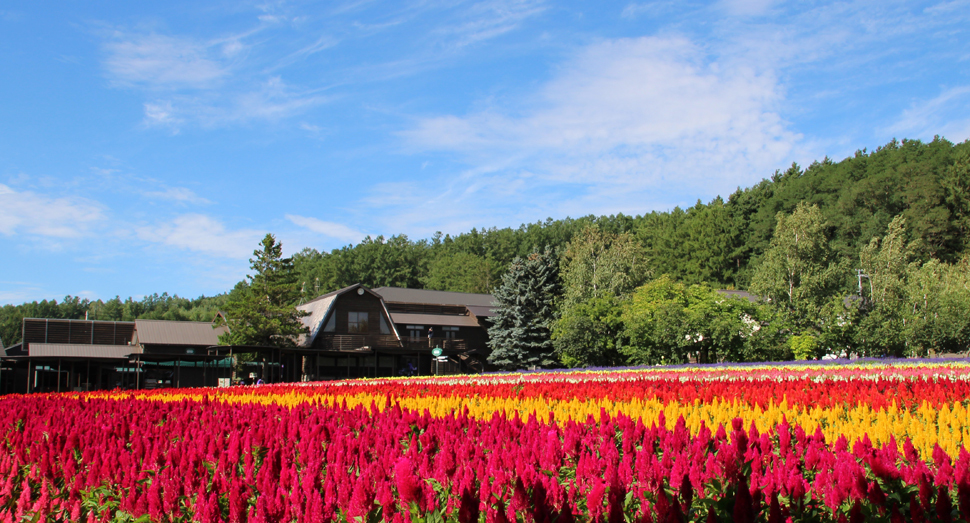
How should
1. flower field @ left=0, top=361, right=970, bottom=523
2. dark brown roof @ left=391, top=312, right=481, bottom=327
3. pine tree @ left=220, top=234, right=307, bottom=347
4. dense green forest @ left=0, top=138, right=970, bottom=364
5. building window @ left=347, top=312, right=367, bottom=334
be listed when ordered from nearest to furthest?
1. flower field @ left=0, top=361, right=970, bottom=523
2. dense green forest @ left=0, top=138, right=970, bottom=364
3. pine tree @ left=220, top=234, right=307, bottom=347
4. building window @ left=347, top=312, right=367, bottom=334
5. dark brown roof @ left=391, top=312, right=481, bottom=327

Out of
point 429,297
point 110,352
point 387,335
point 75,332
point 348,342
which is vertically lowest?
point 110,352

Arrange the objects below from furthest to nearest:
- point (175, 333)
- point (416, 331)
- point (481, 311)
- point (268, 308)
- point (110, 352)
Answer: point (481, 311) → point (416, 331) → point (110, 352) → point (175, 333) → point (268, 308)

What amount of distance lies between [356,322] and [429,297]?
10.2 meters

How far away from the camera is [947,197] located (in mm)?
69688

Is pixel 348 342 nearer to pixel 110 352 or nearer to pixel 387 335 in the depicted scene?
pixel 387 335

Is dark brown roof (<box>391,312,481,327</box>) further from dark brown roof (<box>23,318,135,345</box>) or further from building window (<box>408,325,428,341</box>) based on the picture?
dark brown roof (<box>23,318,135,345</box>)

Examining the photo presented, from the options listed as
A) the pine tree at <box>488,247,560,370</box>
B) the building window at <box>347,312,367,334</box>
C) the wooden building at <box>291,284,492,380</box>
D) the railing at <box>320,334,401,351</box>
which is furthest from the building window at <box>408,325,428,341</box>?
the pine tree at <box>488,247,560,370</box>

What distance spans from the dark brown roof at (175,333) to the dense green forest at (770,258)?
27.4 feet

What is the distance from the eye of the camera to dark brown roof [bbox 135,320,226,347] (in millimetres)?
48406

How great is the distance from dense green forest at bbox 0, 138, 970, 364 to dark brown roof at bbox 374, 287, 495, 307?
7.19 metres

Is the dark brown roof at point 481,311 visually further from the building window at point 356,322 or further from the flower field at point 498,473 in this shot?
the flower field at point 498,473

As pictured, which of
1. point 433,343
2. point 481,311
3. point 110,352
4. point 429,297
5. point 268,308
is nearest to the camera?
point 268,308

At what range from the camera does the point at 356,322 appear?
4909cm

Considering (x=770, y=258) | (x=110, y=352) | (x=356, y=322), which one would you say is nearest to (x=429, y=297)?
(x=356, y=322)
